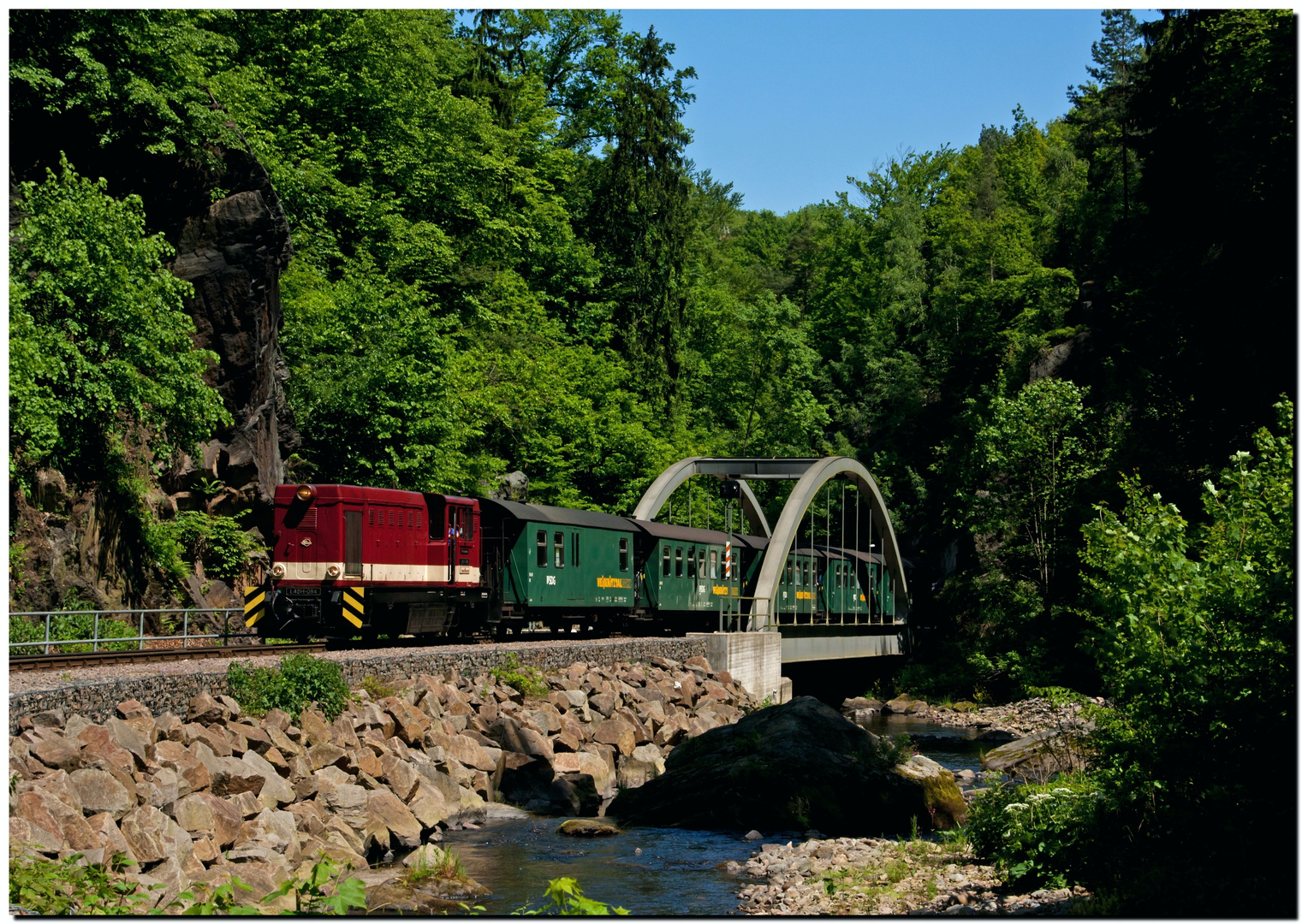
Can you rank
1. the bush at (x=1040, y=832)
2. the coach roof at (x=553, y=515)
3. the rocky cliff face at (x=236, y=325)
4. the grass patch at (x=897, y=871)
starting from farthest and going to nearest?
the rocky cliff face at (x=236, y=325) < the coach roof at (x=553, y=515) < the grass patch at (x=897, y=871) < the bush at (x=1040, y=832)

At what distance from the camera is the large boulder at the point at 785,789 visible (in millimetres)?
16953

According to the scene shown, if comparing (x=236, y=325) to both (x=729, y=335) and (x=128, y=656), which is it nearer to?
(x=128, y=656)

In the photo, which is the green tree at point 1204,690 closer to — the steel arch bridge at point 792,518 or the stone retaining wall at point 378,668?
the stone retaining wall at point 378,668

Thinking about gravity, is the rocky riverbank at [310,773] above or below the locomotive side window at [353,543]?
below

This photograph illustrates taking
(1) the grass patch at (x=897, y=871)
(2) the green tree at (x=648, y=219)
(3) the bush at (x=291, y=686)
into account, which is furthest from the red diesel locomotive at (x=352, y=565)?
(2) the green tree at (x=648, y=219)

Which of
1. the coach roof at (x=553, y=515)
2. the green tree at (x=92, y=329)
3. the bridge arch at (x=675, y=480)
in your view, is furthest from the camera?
the bridge arch at (x=675, y=480)

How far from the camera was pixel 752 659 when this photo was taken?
32031 millimetres

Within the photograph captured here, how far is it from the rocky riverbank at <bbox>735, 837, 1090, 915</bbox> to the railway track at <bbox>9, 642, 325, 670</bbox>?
9295 mm

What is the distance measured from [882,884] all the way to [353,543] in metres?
12.4

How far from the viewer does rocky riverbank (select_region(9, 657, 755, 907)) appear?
412 inches

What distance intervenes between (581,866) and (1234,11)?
33.7 m

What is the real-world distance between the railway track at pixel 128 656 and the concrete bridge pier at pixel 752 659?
12451 mm

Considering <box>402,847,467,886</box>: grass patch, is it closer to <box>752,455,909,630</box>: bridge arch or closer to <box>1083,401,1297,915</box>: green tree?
<box>1083,401,1297,915</box>: green tree

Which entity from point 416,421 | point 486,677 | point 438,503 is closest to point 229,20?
point 416,421
